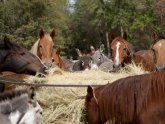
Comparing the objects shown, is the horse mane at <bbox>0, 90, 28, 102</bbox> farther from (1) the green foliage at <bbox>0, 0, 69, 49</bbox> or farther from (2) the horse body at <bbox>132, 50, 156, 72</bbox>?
(1) the green foliage at <bbox>0, 0, 69, 49</bbox>

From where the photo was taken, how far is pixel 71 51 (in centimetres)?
5212

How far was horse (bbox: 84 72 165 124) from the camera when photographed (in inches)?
198

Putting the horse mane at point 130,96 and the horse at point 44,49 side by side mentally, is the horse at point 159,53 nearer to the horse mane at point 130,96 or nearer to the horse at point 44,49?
the horse at point 44,49

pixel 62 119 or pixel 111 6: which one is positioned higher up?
pixel 111 6

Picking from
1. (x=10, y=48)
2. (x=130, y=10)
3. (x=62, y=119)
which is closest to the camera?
(x=62, y=119)

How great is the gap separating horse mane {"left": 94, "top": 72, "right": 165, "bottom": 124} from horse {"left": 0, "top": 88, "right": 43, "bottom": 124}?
1354 millimetres

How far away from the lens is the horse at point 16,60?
24.5 feet

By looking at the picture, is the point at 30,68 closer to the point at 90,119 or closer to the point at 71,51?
the point at 90,119

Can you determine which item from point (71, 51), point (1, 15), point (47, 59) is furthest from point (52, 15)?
point (47, 59)

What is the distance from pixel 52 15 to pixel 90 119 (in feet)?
109

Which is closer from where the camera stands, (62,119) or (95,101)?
(95,101)

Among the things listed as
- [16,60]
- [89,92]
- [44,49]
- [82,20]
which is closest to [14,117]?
[89,92]

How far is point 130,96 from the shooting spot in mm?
5176

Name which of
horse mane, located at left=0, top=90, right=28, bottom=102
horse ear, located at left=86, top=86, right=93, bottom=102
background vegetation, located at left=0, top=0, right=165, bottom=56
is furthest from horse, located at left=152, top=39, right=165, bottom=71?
background vegetation, located at left=0, top=0, right=165, bottom=56
